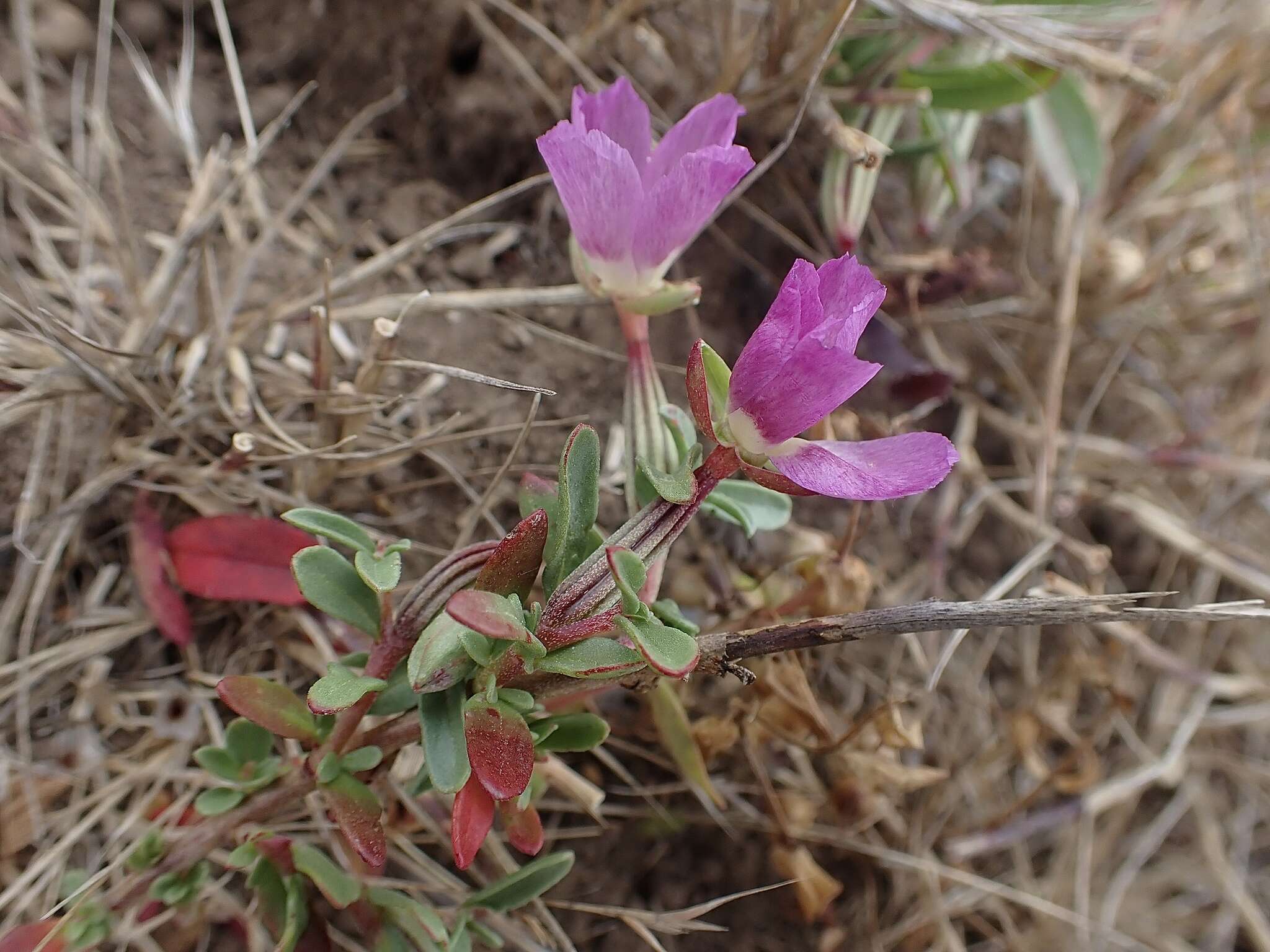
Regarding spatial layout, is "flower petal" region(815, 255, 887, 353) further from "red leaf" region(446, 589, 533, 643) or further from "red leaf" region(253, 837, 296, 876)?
"red leaf" region(253, 837, 296, 876)

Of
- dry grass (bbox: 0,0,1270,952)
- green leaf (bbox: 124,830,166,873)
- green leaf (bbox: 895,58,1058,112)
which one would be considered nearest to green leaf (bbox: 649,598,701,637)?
dry grass (bbox: 0,0,1270,952)

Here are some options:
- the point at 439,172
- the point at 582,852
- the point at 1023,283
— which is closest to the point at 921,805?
the point at 582,852

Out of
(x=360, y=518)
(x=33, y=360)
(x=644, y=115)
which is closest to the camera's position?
(x=644, y=115)

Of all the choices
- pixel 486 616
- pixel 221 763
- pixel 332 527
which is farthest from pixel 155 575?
pixel 486 616

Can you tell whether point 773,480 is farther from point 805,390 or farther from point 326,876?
point 326,876

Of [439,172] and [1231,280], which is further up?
[439,172]

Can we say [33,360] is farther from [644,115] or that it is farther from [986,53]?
[986,53]

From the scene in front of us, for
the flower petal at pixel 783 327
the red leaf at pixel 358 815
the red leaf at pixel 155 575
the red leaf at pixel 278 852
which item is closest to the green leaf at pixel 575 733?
the red leaf at pixel 358 815
